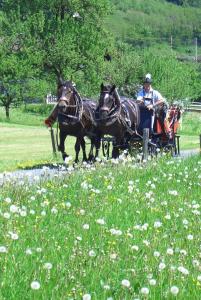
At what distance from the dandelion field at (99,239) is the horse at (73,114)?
5.34 meters

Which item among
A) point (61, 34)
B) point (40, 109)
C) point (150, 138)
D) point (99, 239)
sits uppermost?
point (99, 239)

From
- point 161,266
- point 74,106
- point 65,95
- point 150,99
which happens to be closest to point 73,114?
point 74,106

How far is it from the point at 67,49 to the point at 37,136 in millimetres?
22111

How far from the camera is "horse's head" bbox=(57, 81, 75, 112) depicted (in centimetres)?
1736

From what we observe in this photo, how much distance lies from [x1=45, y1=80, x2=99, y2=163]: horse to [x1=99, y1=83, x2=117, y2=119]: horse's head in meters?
0.55

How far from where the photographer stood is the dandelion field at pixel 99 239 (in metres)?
5.73

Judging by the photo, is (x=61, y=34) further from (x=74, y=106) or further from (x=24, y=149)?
(x=74, y=106)

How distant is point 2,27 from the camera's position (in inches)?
2250

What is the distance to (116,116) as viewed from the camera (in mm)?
17906

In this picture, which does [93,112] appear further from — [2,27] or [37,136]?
[2,27]

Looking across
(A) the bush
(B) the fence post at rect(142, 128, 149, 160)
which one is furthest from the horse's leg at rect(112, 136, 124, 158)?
(A) the bush

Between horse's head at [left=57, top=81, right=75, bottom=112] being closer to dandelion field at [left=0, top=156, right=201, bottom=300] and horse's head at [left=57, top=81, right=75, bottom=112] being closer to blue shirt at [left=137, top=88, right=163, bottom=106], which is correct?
blue shirt at [left=137, top=88, right=163, bottom=106]

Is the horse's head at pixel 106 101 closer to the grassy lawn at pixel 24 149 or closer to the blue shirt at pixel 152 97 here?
the blue shirt at pixel 152 97

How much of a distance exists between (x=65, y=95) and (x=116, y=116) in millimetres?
1407
